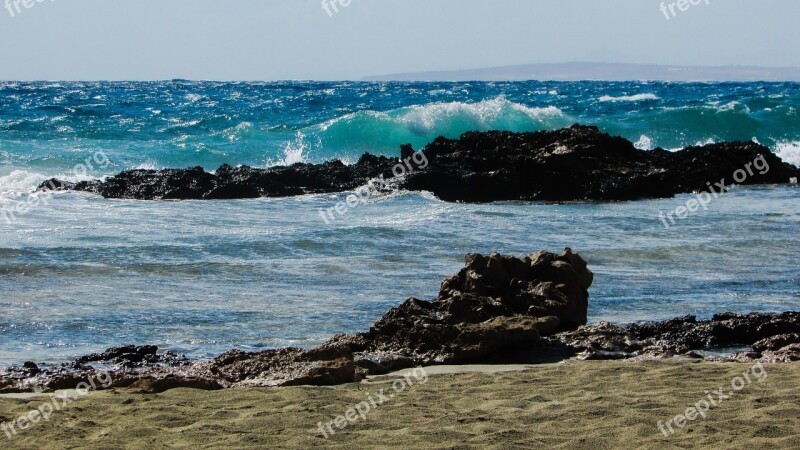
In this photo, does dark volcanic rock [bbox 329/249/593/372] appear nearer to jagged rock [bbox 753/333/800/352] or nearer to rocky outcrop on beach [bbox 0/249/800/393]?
rocky outcrop on beach [bbox 0/249/800/393]

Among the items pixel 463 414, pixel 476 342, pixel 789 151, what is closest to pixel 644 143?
pixel 789 151

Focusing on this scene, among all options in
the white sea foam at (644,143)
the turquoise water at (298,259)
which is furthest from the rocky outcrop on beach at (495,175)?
the white sea foam at (644,143)

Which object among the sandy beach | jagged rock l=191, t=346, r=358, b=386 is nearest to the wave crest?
jagged rock l=191, t=346, r=358, b=386

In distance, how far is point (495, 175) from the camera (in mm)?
19062

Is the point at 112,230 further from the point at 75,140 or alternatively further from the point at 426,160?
the point at 75,140

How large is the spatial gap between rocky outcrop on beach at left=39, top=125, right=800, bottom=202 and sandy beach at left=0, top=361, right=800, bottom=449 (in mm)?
12297

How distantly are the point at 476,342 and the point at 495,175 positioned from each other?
11.9 m

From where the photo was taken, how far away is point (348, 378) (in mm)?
6594

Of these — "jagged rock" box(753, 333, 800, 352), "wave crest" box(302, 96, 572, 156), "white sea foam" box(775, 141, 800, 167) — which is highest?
"wave crest" box(302, 96, 572, 156)

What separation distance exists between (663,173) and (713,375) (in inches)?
529

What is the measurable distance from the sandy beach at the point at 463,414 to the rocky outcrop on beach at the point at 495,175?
12297 millimetres

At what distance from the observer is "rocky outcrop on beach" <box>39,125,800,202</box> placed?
1872 centimetres

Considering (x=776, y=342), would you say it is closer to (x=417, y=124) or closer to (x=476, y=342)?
(x=476, y=342)

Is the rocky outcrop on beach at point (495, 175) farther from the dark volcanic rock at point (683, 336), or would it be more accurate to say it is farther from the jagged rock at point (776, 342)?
the jagged rock at point (776, 342)
